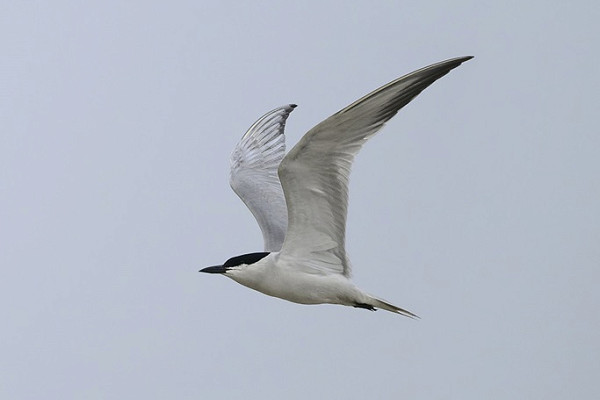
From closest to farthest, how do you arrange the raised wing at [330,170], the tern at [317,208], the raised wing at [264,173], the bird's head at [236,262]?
the raised wing at [330,170] → the tern at [317,208] → the bird's head at [236,262] → the raised wing at [264,173]

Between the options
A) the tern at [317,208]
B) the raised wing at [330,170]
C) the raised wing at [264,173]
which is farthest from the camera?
the raised wing at [264,173]

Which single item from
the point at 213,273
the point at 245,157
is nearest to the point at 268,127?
the point at 245,157

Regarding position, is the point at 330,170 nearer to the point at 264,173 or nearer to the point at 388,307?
the point at 388,307

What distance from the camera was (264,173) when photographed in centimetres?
1112

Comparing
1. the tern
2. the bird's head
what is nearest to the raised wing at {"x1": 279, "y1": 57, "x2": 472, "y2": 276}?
the tern

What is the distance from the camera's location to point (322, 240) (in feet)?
29.8

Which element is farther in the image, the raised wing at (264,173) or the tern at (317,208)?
the raised wing at (264,173)

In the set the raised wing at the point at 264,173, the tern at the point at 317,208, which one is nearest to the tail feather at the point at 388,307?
the tern at the point at 317,208

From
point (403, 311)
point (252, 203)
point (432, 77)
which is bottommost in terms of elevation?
point (403, 311)

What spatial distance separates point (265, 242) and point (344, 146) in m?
2.06

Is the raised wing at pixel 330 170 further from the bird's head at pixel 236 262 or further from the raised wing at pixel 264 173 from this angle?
the raised wing at pixel 264 173

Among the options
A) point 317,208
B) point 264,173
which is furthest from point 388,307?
point 264,173

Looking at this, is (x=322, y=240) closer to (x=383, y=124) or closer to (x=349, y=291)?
(x=349, y=291)

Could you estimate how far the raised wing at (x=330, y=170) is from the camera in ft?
25.8
